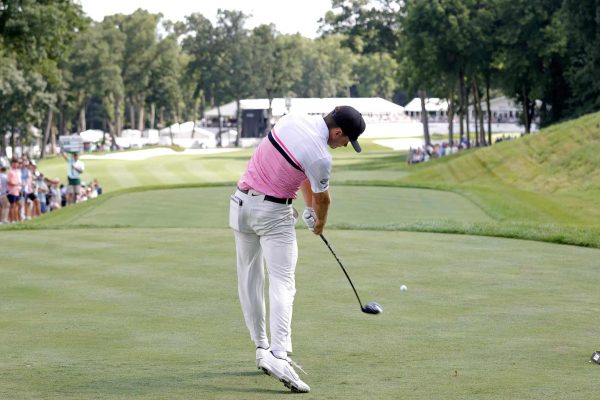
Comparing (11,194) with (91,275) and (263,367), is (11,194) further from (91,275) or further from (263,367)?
(263,367)

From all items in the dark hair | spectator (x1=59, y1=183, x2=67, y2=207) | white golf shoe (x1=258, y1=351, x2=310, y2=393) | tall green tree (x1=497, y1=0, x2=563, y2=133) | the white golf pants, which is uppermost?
tall green tree (x1=497, y1=0, x2=563, y2=133)

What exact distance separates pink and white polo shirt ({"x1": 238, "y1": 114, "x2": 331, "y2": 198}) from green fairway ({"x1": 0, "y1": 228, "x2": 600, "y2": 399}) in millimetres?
1272

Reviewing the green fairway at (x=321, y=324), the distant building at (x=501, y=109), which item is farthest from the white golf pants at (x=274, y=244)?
the distant building at (x=501, y=109)

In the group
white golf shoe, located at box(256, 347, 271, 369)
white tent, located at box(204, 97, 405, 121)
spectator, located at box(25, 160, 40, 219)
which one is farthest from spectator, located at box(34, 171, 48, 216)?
white tent, located at box(204, 97, 405, 121)

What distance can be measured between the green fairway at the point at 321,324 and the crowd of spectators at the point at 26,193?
17.5 metres

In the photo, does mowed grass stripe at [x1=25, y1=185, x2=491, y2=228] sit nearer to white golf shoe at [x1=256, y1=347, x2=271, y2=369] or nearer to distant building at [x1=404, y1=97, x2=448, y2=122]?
white golf shoe at [x1=256, y1=347, x2=271, y2=369]

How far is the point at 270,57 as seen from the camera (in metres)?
156

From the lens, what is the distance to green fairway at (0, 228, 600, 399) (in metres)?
7.40

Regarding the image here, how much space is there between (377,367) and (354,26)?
92693mm

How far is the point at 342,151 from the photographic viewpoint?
387 feet

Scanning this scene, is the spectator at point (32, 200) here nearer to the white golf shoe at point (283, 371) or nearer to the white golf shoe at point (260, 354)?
the white golf shoe at point (260, 354)

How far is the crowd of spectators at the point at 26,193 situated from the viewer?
33344 millimetres

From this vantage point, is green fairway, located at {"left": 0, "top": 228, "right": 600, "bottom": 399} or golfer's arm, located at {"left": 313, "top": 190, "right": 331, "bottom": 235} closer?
green fairway, located at {"left": 0, "top": 228, "right": 600, "bottom": 399}

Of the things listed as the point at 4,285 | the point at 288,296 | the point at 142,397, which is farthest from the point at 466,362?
the point at 4,285
